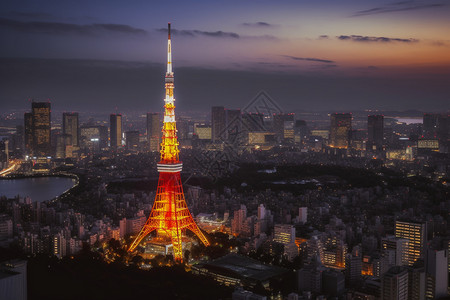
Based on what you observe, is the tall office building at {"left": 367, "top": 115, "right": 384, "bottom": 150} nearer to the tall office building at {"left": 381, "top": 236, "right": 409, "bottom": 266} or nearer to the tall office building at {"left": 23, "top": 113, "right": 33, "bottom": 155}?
the tall office building at {"left": 23, "top": 113, "right": 33, "bottom": 155}

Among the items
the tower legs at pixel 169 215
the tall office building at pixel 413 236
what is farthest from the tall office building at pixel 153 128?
the tall office building at pixel 413 236

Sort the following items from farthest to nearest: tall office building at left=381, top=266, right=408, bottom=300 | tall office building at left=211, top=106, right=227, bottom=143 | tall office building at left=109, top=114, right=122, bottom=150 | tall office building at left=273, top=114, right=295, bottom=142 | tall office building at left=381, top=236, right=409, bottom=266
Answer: tall office building at left=109, top=114, right=122, bottom=150 < tall office building at left=273, top=114, right=295, bottom=142 < tall office building at left=211, top=106, right=227, bottom=143 < tall office building at left=381, top=236, right=409, bottom=266 < tall office building at left=381, top=266, right=408, bottom=300

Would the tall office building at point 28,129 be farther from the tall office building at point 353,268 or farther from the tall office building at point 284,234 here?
the tall office building at point 353,268

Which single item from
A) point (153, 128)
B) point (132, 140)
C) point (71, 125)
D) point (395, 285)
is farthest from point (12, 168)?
point (395, 285)

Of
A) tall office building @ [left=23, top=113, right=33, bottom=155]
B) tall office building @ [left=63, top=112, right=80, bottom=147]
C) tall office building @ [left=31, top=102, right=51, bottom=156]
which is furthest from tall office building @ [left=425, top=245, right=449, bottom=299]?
tall office building @ [left=63, top=112, right=80, bottom=147]

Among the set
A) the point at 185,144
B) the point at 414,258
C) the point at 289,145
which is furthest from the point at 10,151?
the point at 414,258

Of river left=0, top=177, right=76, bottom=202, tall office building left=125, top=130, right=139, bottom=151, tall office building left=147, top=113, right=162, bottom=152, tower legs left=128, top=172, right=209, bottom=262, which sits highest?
tall office building left=147, top=113, right=162, bottom=152

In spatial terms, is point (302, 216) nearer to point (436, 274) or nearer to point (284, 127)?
point (436, 274)
